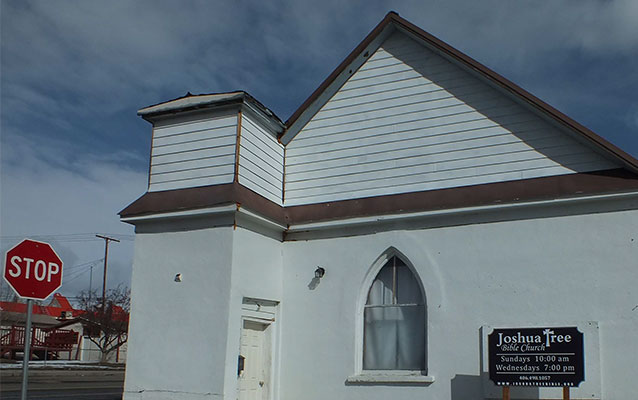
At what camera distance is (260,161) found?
41.2 ft

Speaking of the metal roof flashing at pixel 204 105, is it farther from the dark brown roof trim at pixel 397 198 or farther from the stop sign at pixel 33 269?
the stop sign at pixel 33 269

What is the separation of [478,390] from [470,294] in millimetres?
1540

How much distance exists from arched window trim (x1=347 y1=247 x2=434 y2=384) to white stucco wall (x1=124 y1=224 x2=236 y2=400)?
2.43 meters

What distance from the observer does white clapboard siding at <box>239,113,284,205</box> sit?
12.1m

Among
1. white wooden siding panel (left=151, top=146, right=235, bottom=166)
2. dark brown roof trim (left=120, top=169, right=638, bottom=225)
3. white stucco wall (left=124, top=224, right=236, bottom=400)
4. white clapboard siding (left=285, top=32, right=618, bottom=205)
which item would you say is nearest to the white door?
white stucco wall (left=124, top=224, right=236, bottom=400)

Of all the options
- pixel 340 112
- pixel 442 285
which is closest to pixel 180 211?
pixel 340 112

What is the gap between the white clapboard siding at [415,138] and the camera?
11367 millimetres

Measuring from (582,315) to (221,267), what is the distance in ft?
19.2

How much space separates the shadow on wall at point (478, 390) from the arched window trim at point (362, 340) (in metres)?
0.44

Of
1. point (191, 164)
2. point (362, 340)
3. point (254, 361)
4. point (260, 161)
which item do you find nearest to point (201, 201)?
point (191, 164)

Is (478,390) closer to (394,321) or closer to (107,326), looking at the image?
(394,321)

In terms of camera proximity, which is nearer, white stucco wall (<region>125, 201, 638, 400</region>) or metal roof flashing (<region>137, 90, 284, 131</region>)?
white stucco wall (<region>125, 201, 638, 400</region>)

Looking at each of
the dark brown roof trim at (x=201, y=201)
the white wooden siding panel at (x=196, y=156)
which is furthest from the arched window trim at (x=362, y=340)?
the white wooden siding panel at (x=196, y=156)

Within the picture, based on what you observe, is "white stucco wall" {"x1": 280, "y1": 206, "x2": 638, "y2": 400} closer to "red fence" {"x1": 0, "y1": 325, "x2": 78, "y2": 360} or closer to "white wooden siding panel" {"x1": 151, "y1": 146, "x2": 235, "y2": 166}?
"white wooden siding panel" {"x1": 151, "y1": 146, "x2": 235, "y2": 166}
